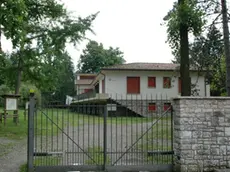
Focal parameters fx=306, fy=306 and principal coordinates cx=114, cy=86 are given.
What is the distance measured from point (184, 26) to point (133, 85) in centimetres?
2020

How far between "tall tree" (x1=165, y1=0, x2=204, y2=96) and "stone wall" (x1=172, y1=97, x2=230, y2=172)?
19.6 ft

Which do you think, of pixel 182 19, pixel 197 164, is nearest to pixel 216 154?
pixel 197 164

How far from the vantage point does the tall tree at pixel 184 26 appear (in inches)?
515

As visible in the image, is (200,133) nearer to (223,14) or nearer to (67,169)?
(67,169)

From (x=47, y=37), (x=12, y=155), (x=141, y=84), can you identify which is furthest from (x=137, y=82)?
(x=12, y=155)

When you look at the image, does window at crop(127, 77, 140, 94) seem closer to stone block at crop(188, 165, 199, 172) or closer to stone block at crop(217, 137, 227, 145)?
stone block at crop(217, 137, 227, 145)

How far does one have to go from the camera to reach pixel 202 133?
820 cm

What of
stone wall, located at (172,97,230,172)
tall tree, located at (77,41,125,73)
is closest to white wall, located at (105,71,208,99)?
stone wall, located at (172,97,230,172)

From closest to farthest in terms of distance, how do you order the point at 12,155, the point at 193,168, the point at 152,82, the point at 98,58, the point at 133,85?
the point at 193,168 → the point at 12,155 → the point at 133,85 → the point at 152,82 → the point at 98,58

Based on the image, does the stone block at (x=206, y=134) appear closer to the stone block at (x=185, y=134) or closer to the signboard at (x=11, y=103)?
the stone block at (x=185, y=134)

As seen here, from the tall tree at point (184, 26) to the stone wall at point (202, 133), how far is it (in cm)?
597

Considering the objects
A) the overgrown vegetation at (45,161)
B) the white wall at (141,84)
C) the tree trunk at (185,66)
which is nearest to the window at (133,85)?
the white wall at (141,84)

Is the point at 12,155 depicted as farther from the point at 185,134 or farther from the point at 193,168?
the point at 193,168

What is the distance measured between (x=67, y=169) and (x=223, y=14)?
28.8 ft
